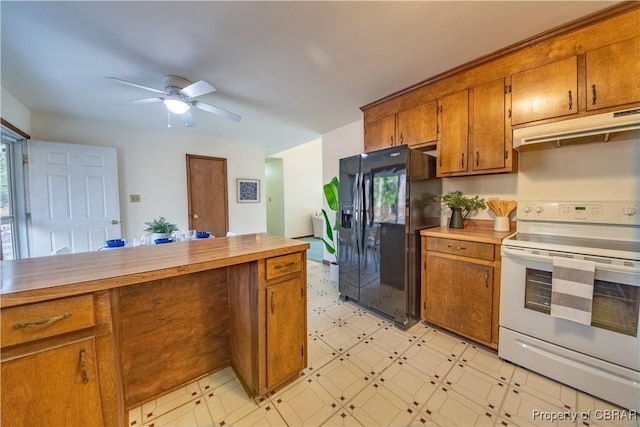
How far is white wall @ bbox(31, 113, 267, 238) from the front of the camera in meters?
3.30

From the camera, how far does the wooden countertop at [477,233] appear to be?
186 cm

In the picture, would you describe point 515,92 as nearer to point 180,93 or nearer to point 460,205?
point 460,205

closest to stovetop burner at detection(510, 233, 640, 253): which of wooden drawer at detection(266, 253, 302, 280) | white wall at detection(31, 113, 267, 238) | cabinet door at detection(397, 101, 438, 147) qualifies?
cabinet door at detection(397, 101, 438, 147)

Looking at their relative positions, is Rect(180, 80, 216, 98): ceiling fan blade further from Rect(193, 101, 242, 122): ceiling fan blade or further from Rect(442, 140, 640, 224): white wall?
Rect(442, 140, 640, 224): white wall

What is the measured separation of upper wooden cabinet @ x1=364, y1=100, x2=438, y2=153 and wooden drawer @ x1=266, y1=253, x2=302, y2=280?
1.88m

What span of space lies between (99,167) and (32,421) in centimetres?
349

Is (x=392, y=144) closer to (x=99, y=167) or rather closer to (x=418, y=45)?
(x=418, y=45)

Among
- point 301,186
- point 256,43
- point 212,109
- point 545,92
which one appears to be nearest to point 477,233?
point 545,92

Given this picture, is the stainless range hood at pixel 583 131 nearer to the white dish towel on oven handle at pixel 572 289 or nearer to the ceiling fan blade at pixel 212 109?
the white dish towel on oven handle at pixel 572 289

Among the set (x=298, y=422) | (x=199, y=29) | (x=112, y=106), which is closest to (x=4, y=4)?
(x=199, y=29)

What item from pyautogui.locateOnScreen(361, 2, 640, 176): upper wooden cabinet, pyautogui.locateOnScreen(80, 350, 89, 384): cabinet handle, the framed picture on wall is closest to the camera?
pyautogui.locateOnScreen(80, 350, 89, 384): cabinet handle

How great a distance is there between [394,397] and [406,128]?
243cm

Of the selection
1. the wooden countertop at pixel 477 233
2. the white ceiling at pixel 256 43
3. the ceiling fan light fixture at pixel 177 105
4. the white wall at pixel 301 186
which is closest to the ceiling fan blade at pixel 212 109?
the ceiling fan light fixture at pixel 177 105

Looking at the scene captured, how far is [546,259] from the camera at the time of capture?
60.6 inches
